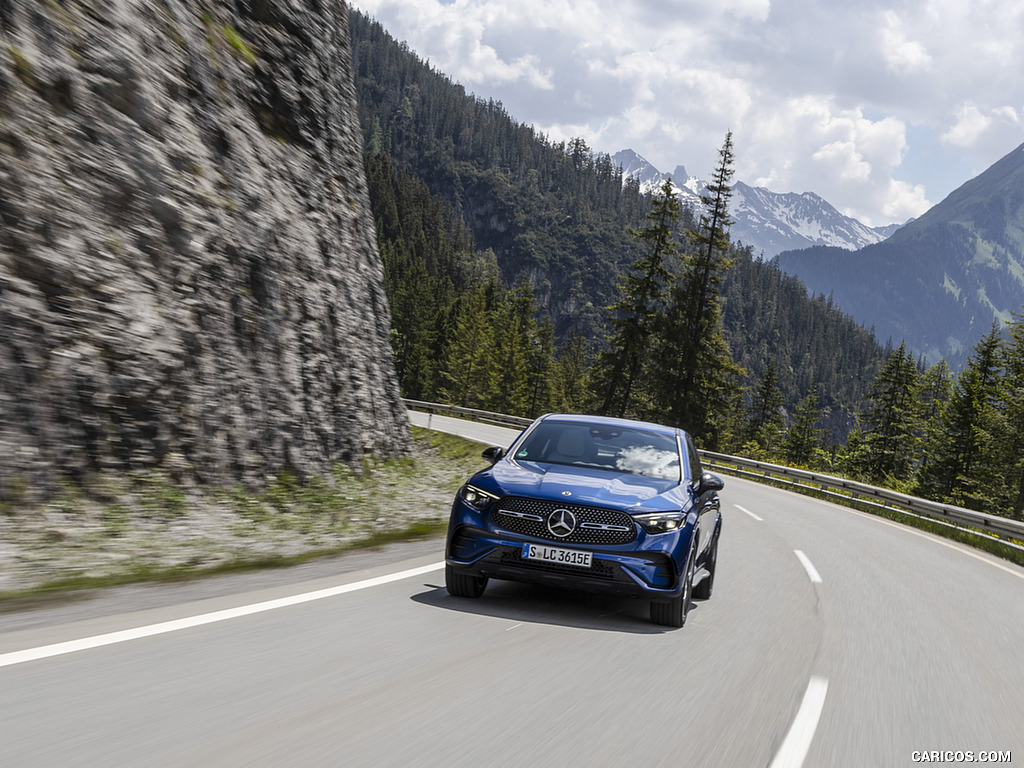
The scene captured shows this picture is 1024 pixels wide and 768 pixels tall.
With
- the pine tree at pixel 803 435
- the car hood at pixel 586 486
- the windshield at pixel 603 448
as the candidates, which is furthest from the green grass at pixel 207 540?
the pine tree at pixel 803 435

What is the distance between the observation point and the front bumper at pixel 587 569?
18.9ft

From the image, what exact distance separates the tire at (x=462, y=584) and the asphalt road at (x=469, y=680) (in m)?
0.14

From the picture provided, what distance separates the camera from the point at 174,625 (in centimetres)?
472

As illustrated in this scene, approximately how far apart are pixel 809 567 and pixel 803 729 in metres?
6.78

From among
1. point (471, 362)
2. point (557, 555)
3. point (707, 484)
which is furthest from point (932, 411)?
point (557, 555)

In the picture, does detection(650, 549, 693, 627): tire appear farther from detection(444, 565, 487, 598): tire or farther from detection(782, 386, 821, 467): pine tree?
detection(782, 386, 821, 467): pine tree

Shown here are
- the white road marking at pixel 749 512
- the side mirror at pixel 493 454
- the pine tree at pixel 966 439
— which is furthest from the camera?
the pine tree at pixel 966 439

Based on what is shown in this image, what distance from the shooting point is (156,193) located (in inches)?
377

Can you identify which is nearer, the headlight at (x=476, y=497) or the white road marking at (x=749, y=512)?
the headlight at (x=476, y=497)

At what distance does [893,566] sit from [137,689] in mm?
11015

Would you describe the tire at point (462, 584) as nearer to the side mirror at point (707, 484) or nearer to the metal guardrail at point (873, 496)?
the side mirror at point (707, 484)

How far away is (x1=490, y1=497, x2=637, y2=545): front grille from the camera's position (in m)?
5.81

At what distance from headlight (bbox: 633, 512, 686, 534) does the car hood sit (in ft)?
0.19

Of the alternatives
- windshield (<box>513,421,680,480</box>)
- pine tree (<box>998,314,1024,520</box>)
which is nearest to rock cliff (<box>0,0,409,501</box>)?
windshield (<box>513,421,680,480</box>)
